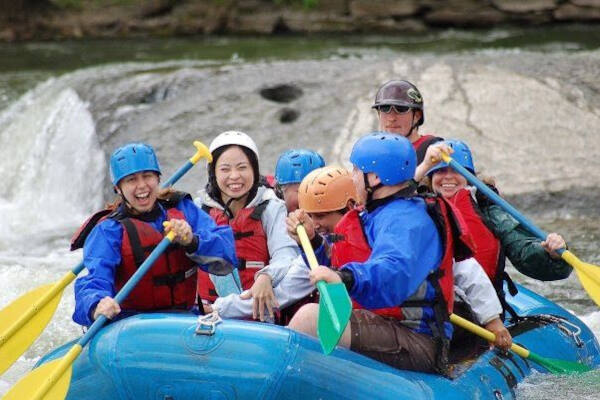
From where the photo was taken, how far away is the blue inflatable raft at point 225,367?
14.0 ft

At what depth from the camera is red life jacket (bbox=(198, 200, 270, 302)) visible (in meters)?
5.59

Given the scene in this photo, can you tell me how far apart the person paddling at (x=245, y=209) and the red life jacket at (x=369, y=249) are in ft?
2.69

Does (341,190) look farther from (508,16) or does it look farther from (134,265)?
(508,16)

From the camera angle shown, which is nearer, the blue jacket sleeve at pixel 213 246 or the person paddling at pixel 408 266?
the person paddling at pixel 408 266

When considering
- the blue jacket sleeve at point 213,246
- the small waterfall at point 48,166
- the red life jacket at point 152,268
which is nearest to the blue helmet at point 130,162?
the red life jacket at point 152,268

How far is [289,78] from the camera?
11.4 metres

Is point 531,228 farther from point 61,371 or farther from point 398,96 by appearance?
point 61,371

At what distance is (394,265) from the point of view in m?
4.27

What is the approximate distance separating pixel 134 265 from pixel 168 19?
37.1ft

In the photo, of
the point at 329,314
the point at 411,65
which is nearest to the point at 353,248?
the point at 329,314

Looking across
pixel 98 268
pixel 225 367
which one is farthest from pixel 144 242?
pixel 225 367

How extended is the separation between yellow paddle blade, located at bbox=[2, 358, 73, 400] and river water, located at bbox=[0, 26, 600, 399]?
354cm

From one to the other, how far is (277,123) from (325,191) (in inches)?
225

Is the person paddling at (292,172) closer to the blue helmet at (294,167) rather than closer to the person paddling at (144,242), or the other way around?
the blue helmet at (294,167)
